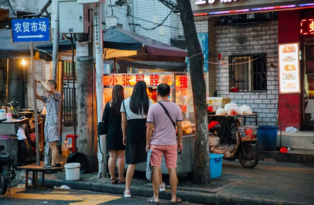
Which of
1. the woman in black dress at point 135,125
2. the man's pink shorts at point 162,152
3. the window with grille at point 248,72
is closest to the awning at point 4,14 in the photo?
the window with grille at point 248,72

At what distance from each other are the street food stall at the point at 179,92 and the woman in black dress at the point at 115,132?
0.56 meters

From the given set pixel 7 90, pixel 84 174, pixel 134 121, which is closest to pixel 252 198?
pixel 134 121

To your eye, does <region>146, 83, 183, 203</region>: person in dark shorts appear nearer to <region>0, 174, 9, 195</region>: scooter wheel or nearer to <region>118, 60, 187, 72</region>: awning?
<region>0, 174, 9, 195</region>: scooter wheel

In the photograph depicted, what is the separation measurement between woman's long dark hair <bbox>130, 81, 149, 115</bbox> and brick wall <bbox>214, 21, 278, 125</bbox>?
691cm

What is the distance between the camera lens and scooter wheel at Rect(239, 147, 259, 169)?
989cm

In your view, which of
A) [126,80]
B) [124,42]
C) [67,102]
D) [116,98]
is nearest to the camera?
[116,98]

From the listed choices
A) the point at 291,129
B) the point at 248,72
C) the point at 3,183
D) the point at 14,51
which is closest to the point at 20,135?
the point at 14,51

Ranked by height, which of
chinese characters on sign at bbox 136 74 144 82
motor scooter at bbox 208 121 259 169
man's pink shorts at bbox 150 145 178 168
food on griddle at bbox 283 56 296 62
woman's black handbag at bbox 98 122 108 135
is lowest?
motor scooter at bbox 208 121 259 169

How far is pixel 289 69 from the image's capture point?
12.5 metres

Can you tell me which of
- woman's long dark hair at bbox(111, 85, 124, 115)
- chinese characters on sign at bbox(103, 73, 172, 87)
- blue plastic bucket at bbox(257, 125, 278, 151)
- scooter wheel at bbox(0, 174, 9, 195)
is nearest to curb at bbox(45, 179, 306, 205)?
scooter wheel at bbox(0, 174, 9, 195)

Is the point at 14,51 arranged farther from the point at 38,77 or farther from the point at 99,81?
the point at 38,77

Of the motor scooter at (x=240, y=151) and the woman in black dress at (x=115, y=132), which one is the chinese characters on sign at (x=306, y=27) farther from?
the woman in black dress at (x=115, y=132)

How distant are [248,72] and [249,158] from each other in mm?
4799

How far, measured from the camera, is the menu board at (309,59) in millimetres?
12734
